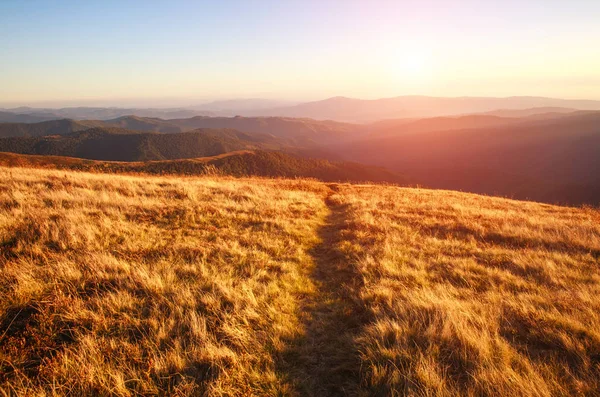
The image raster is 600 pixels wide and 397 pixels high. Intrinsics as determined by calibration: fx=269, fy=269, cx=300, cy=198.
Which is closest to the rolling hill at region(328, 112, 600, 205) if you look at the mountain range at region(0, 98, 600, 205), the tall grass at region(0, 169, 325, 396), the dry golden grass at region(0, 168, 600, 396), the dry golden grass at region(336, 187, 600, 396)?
the mountain range at region(0, 98, 600, 205)

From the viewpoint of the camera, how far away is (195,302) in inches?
169

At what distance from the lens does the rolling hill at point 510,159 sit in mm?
84188

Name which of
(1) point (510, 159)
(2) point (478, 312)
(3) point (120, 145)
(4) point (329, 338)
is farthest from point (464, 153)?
(3) point (120, 145)

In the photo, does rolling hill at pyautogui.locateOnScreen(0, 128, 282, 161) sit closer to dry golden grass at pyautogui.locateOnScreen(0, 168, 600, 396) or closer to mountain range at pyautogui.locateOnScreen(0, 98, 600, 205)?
mountain range at pyautogui.locateOnScreen(0, 98, 600, 205)

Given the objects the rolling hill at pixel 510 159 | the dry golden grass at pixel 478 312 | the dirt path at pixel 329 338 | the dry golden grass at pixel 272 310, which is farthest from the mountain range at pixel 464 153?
the dirt path at pixel 329 338

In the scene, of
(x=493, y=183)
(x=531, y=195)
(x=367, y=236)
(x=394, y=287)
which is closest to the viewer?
(x=394, y=287)

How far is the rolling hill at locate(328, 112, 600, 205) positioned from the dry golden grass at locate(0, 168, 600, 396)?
63334mm

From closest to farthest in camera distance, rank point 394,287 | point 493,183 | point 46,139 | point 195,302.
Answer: point 195,302 → point 394,287 → point 493,183 → point 46,139

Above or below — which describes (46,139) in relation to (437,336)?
above

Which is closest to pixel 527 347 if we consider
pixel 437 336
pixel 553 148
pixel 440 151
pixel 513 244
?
pixel 437 336

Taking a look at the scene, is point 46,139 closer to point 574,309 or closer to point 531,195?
point 574,309

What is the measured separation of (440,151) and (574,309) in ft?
575

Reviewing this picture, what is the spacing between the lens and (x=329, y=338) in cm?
409

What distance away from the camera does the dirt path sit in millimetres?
3291
